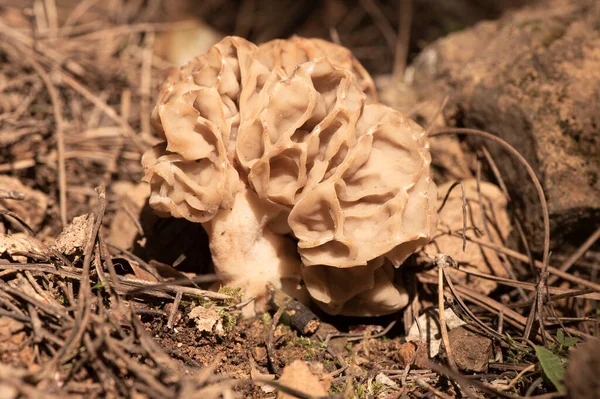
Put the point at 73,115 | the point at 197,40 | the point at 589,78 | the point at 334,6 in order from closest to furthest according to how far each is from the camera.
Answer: the point at 589,78 → the point at 73,115 → the point at 197,40 → the point at 334,6

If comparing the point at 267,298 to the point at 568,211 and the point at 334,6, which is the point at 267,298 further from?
the point at 334,6

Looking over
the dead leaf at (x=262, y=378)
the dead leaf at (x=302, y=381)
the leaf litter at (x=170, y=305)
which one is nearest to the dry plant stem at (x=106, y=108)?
the leaf litter at (x=170, y=305)

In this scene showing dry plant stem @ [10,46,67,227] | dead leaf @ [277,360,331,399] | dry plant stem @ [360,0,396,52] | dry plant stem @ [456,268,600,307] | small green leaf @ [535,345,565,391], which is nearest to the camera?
small green leaf @ [535,345,565,391]

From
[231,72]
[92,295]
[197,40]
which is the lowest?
[92,295]

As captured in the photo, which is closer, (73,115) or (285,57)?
(285,57)

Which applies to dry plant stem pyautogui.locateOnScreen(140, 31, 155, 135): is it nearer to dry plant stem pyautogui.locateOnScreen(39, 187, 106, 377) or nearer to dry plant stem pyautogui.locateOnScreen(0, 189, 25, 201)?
dry plant stem pyautogui.locateOnScreen(0, 189, 25, 201)

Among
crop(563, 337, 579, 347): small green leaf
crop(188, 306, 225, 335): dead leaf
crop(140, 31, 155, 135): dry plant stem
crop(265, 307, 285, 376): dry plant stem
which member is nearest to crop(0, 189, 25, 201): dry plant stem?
crop(188, 306, 225, 335): dead leaf

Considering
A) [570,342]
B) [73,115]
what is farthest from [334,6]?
[570,342]
